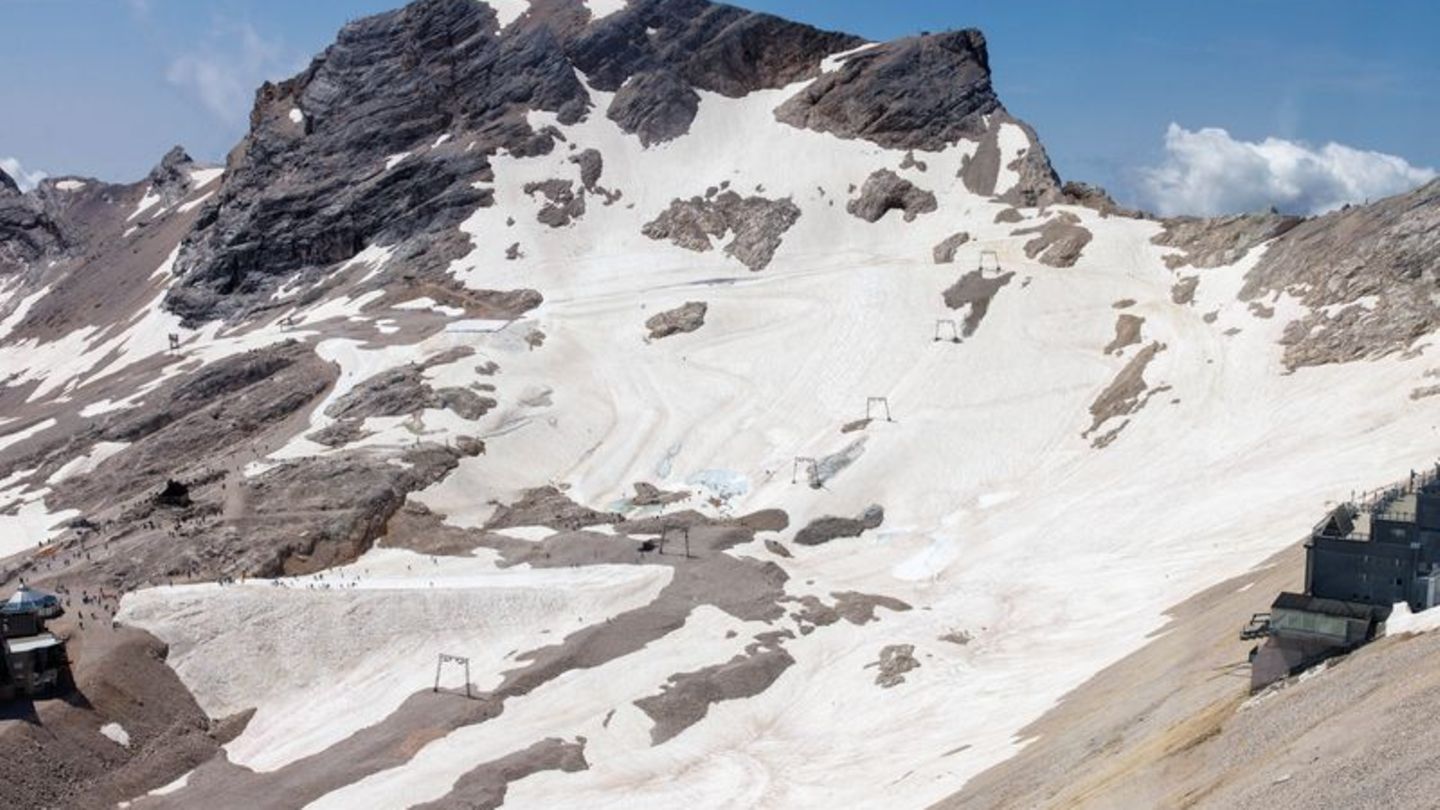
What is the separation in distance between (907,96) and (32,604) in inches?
4236

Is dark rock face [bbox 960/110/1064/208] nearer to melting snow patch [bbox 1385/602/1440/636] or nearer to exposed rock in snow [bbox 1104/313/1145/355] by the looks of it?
exposed rock in snow [bbox 1104/313/1145/355]

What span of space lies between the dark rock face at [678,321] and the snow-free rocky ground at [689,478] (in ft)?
1.31

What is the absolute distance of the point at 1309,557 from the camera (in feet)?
119

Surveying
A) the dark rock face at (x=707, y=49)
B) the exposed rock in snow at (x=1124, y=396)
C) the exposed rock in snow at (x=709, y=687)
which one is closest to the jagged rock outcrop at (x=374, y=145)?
the dark rock face at (x=707, y=49)

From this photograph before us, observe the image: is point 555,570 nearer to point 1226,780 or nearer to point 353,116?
point 1226,780

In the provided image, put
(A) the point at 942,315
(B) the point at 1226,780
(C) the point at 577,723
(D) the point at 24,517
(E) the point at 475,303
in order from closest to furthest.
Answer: (B) the point at 1226,780
(C) the point at 577,723
(D) the point at 24,517
(A) the point at 942,315
(E) the point at 475,303

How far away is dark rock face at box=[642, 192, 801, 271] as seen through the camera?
123 metres

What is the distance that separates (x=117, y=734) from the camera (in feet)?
169

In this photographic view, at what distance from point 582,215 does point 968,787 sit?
104011 mm

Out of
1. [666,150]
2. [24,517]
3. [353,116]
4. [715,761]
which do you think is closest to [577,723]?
[715,761]

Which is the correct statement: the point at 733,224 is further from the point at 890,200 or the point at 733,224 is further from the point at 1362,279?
the point at 1362,279

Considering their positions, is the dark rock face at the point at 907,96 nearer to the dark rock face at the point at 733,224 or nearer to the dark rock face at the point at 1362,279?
the dark rock face at the point at 733,224

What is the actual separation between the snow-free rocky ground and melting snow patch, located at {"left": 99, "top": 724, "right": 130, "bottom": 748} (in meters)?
0.17

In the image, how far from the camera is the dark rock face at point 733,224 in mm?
122562
